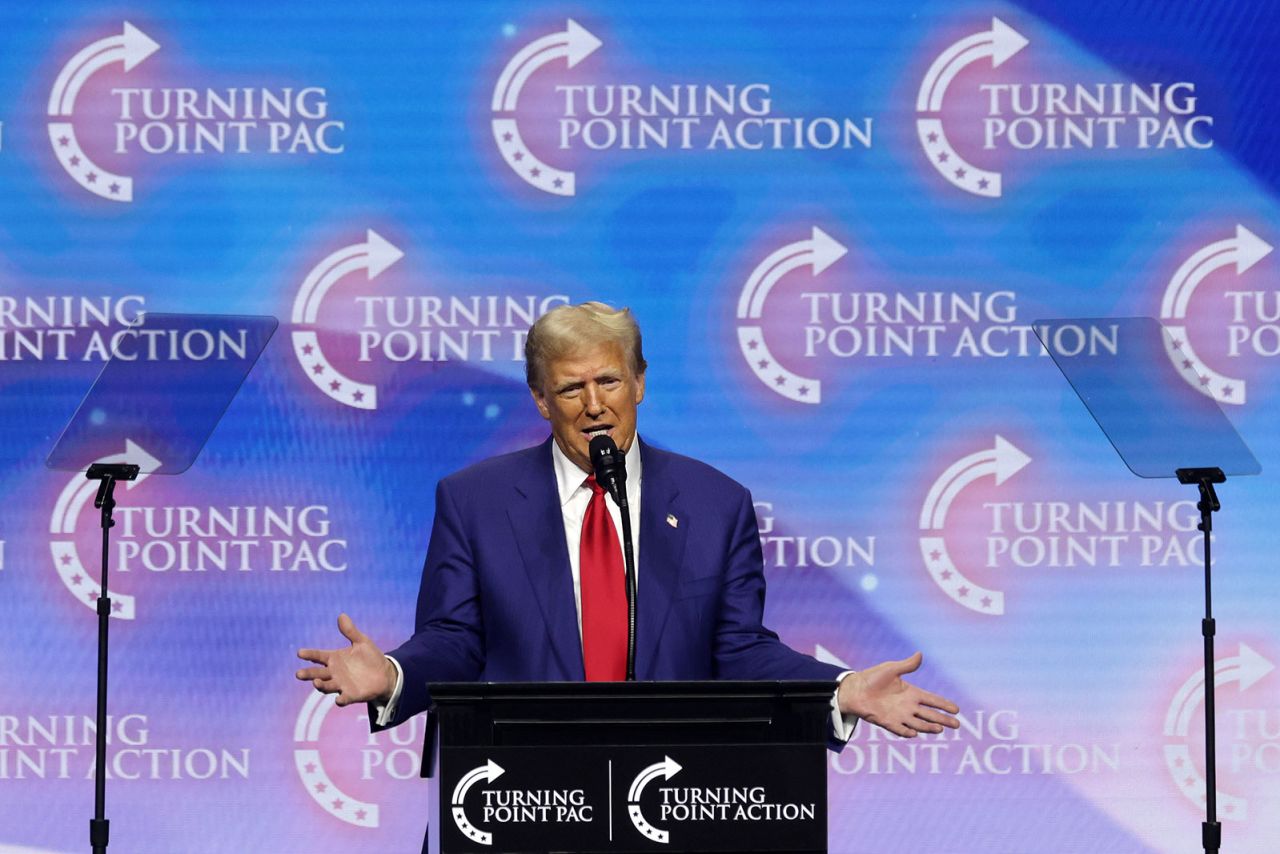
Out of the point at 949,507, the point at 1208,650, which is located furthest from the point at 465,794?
the point at 949,507

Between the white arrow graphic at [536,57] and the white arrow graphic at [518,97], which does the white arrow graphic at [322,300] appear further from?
the white arrow graphic at [536,57]

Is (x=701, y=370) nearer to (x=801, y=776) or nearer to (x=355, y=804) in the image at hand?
(x=355, y=804)

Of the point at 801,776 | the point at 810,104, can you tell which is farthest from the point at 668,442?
the point at 801,776

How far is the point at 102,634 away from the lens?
4609 mm

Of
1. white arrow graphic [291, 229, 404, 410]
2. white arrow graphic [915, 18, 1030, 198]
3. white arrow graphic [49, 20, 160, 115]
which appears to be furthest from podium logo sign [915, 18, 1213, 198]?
white arrow graphic [49, 20, 160, 115]

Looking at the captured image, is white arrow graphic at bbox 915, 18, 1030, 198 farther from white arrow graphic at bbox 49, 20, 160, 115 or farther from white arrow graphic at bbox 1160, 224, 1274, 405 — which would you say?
white arrow graphic at bbox 49, 20, 160, 115

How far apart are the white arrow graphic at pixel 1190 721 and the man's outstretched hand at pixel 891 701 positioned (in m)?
2.51

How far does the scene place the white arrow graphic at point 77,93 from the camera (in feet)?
17.1

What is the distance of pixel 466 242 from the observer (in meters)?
5.21

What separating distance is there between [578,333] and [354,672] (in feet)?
3.10

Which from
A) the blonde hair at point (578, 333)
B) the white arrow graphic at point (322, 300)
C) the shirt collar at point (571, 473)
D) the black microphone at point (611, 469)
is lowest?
the black microphone at point (611, 469)

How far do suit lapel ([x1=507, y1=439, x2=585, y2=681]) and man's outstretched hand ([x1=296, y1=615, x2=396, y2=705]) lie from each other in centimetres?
53

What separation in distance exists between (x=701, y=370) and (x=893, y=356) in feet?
1.86

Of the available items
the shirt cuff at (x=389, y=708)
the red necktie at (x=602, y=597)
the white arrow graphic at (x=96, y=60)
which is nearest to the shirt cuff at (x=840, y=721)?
the red necktie at (x=602, y=597)
